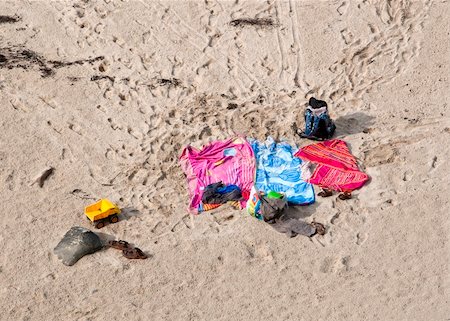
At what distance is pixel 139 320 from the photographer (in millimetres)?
8078

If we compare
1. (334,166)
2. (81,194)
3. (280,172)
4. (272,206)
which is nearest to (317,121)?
(334,166)

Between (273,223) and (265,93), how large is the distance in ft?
8.89

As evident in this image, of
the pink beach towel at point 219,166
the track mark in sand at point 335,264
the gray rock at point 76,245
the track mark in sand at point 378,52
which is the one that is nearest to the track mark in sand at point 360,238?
the track mark in sand at point 335,264

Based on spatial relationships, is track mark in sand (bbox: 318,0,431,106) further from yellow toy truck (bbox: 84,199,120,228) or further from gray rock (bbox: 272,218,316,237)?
yellow toy truck (bbox: 84,199,120,228)

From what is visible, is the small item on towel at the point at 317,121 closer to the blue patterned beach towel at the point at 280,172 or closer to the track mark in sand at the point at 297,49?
the blue patterned beach towel at the point at 280,172

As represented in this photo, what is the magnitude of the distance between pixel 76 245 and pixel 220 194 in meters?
1.93

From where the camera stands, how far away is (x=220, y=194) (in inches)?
374

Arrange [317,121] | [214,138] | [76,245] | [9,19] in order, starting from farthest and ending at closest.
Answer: [9,19], [214,138], [317,121], [76,245]

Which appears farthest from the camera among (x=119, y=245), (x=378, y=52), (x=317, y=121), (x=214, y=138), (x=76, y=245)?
(x=378, y=52)

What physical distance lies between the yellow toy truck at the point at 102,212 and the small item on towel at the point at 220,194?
1123 millimetres

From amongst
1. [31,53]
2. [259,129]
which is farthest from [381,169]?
[31,53]

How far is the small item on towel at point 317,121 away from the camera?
10195mm

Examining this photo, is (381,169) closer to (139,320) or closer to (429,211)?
(429,211)

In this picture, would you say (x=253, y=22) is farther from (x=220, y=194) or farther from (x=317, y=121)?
(x=220, y=194)
